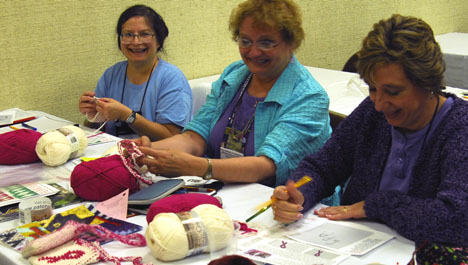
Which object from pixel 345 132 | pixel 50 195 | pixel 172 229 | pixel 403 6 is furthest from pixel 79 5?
pixel 403 6

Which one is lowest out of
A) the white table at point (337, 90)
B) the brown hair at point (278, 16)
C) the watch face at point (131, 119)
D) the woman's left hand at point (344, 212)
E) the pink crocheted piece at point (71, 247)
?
the pink crocheted piece at point (71, 247)

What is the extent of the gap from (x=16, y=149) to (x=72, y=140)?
8.5 inches

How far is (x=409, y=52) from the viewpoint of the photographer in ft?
4.66

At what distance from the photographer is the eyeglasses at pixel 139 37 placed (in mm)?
2629

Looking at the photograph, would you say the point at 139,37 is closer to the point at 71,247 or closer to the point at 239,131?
the point at 239,131

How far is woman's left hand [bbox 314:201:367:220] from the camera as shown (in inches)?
60.0

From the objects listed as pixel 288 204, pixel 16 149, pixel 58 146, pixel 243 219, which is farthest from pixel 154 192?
pixel 16 149

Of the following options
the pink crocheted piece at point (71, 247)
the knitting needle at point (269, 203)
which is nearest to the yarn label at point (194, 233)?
the pink crocheted piece at point (71, 247)

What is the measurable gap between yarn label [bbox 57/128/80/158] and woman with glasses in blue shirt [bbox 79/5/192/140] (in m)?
0.48

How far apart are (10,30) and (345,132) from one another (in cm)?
200

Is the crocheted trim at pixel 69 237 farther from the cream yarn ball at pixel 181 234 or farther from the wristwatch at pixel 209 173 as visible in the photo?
the wristwatch at pixel 209 173

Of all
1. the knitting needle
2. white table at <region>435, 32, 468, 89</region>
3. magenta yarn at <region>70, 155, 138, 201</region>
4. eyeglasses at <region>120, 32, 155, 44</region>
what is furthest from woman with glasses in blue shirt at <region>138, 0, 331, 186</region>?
white table at <region>435, 32, 468, 89</region>

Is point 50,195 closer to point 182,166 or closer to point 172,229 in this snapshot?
point 182,166

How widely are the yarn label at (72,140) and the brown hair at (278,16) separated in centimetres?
79
